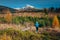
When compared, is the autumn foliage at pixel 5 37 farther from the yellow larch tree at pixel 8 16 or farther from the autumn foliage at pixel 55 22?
the autumn foliage at pixel 55 22

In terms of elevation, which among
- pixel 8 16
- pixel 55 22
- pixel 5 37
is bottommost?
pixel 5 37

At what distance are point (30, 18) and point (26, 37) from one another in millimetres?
469

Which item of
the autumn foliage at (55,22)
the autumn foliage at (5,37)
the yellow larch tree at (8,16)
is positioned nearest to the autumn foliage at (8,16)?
the yellow larch tree at (8,16)

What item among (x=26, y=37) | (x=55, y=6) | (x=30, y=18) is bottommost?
(x=26, y=37)

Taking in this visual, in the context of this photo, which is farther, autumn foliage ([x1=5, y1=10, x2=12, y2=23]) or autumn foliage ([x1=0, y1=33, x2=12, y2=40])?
autumn foliage ([x1=5, y1=10, x2=12, y2=23])

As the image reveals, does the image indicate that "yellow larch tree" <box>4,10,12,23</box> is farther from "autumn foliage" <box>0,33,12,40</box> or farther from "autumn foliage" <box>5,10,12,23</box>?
"autumn foliage" <box>0,33,12,40</box>

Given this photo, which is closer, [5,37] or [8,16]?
[5,37]

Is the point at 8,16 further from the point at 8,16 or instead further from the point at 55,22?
the point at 55,22

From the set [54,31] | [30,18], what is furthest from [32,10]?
[54,31]

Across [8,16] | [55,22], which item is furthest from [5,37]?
[55,22]

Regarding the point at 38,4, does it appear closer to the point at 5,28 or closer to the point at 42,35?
the point at 42,35

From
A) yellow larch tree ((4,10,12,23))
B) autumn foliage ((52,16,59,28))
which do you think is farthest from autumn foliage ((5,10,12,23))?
autumn foliage ((52,16,59,28))

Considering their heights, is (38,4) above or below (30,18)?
above

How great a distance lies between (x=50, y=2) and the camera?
351cm
